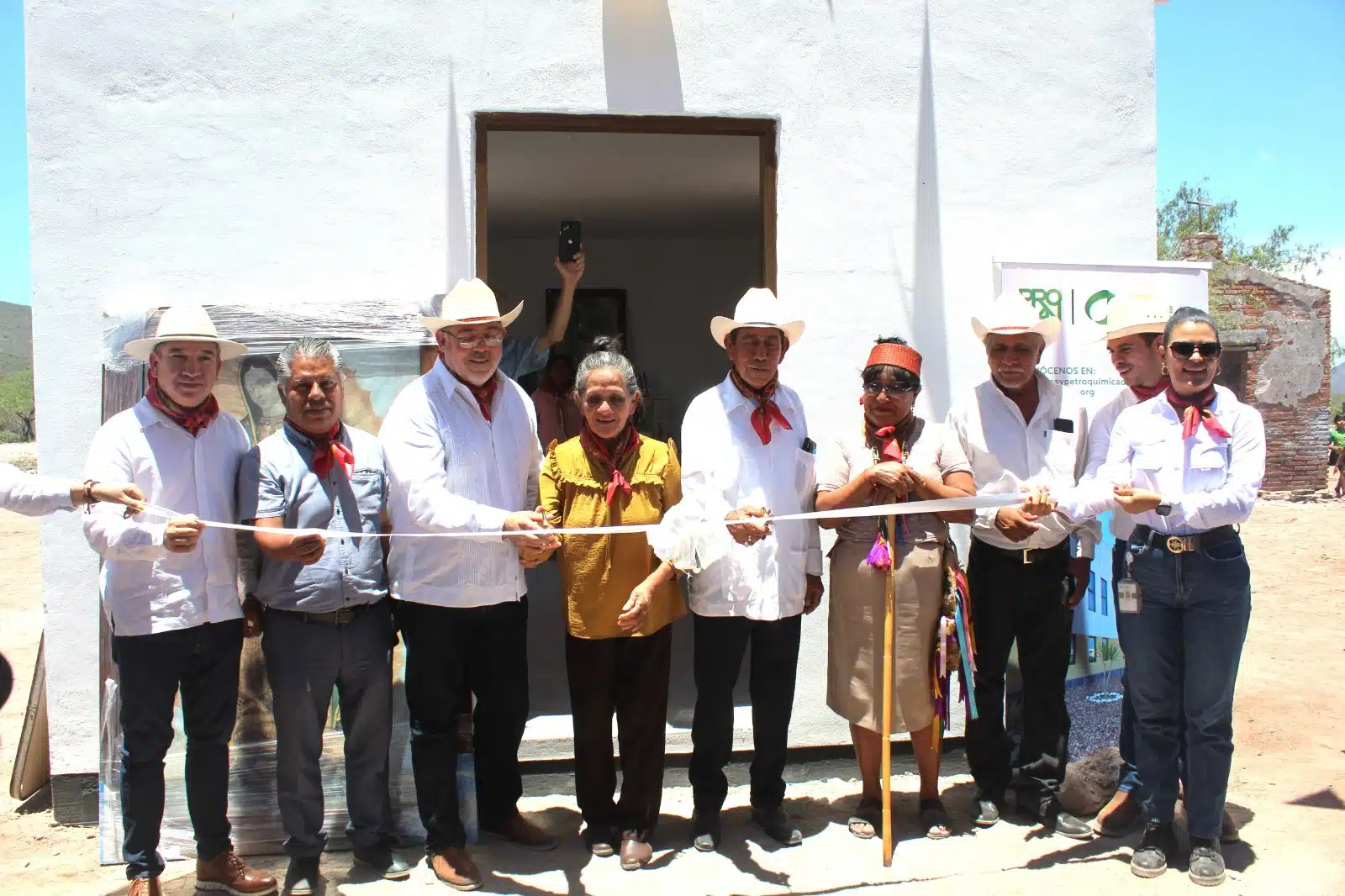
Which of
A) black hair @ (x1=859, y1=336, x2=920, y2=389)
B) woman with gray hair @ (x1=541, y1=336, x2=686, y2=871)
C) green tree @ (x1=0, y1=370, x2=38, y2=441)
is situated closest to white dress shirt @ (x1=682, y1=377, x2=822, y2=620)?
woman with gray hair @ (x1=541, y1=336, x2=686, y2=871)

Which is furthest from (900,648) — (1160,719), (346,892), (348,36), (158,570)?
(348,36)

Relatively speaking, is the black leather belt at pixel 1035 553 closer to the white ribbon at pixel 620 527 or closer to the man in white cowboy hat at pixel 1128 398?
the man in white cowboy hat at pixel 1128 398

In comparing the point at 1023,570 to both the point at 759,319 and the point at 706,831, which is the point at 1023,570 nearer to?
the point at 759,319

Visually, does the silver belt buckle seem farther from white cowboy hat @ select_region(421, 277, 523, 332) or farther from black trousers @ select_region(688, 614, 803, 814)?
white cowboy hat @ select_region(421, 277, 523, 332)

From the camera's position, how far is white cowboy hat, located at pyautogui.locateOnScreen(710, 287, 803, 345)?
13.0 feet

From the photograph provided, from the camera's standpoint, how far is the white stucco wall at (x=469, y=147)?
441 cm

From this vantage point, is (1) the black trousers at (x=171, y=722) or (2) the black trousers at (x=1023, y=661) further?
(2) the black trousers at (x=1023, y=661)

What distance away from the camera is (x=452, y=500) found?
3633 millimetres

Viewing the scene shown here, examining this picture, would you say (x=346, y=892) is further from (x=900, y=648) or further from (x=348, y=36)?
(x=348, y=36)

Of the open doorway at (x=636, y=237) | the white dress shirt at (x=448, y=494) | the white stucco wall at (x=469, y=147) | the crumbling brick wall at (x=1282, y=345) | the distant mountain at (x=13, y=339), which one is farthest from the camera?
the distant mountain at (x=13, y=339)

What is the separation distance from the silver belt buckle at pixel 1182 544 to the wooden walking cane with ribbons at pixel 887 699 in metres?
1.01

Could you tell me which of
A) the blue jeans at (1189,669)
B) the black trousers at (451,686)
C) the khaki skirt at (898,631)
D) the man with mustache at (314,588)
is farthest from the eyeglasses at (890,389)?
the man with mustache at (314,588)

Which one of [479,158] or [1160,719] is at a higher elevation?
[479,158]

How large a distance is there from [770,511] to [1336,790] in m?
3.13
